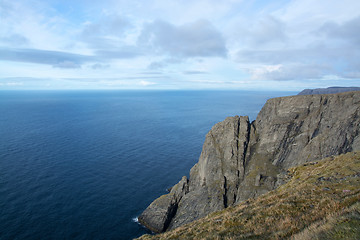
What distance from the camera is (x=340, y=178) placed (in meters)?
31.7

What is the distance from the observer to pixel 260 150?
59562 millimetres

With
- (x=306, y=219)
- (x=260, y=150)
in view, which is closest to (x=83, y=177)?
(x=260, y=150)

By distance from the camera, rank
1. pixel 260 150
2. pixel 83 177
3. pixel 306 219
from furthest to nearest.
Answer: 1. pixel 83 177
2. pixel 260 150
3. pixel 306 219

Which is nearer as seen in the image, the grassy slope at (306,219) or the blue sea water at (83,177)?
the grassy slope at (306,219)

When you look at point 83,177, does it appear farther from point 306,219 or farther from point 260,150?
point 306,219

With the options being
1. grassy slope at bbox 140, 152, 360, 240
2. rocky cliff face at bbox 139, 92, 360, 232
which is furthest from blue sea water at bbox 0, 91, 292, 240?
grassy slope at bbox 140, 152, 360, 240

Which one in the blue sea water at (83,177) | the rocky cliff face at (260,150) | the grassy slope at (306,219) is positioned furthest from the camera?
the rocky cliff face at (260,150)

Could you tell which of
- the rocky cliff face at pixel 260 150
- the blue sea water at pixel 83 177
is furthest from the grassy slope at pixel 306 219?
the blue sea water at pixel 83 177

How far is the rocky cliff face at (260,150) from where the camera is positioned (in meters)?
51.9

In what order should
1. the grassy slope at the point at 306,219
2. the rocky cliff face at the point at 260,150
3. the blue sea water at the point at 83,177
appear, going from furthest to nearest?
1. the rocky cliff face at the point at 260,150
2. the blue sea water at the point at 83,177
3. the grassy slope at the point at 306,219

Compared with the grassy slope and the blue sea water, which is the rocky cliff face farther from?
the grassy slope

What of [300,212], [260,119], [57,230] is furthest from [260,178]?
[57,230]

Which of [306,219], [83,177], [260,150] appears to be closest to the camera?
[306,219]

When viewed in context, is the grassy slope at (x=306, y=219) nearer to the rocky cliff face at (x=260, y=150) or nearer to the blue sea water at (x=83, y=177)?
the rocky cliff face at (x=260, y=150)
